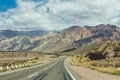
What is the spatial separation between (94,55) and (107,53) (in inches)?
588

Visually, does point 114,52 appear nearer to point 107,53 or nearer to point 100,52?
point 107,53

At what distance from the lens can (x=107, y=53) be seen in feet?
417

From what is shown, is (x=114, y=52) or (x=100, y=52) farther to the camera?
(x=100, y=52)

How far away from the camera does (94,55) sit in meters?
141

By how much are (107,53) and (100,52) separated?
405 inches

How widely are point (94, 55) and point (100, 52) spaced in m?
5.14

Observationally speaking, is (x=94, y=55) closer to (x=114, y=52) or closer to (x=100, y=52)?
(x=100, y=52)

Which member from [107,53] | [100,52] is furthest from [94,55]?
[107,53]

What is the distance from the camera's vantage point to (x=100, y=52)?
13725cm

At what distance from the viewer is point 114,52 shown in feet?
406

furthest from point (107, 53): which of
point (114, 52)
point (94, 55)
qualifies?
point (94, 55)

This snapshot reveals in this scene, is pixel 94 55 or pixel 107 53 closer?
pixel 107 53

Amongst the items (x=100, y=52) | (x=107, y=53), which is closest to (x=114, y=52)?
(x=107, y=53)
